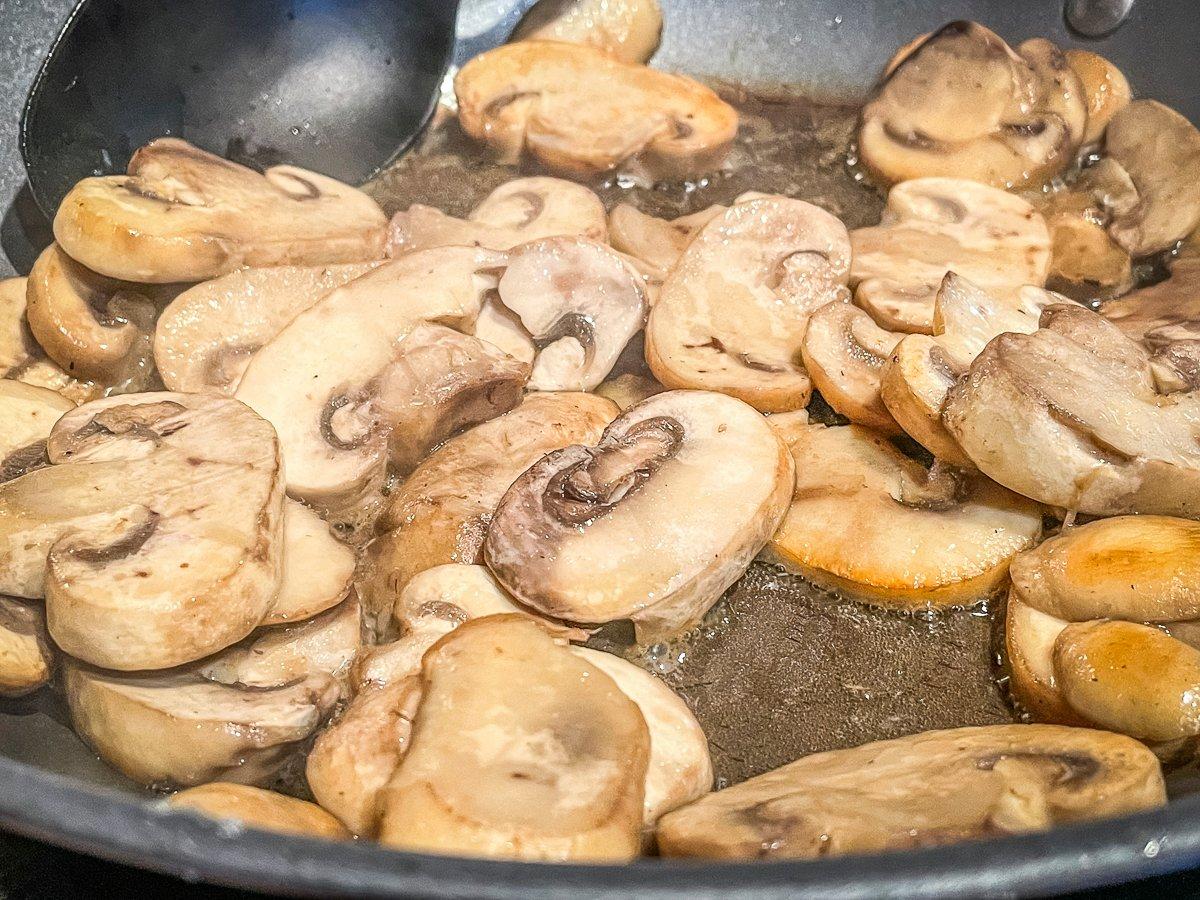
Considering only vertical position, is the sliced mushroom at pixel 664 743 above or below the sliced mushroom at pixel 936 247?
below

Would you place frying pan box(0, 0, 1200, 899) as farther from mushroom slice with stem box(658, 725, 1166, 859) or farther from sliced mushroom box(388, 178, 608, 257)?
sliced mushroom box(388, 178, 608, 257)

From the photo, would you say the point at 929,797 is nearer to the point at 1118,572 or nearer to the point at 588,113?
the point at 1118,572

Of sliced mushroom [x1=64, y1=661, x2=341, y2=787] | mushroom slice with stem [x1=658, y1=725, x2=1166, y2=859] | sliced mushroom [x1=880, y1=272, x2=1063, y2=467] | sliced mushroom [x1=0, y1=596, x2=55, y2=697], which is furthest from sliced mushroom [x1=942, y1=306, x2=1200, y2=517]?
sliced mushroom [x1=0, y1=596, x2=55, y2=697]

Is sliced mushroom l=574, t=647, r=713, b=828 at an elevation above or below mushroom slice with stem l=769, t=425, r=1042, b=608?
below

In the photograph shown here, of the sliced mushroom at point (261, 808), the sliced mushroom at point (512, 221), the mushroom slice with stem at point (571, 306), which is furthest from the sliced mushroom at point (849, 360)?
the sliced mushroom at point (261, 808)

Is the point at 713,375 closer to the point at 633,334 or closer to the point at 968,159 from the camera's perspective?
the point at 633,334

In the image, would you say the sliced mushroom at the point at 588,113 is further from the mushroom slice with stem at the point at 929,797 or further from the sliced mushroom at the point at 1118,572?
the mushroom slice with stem at the point at 929,797
